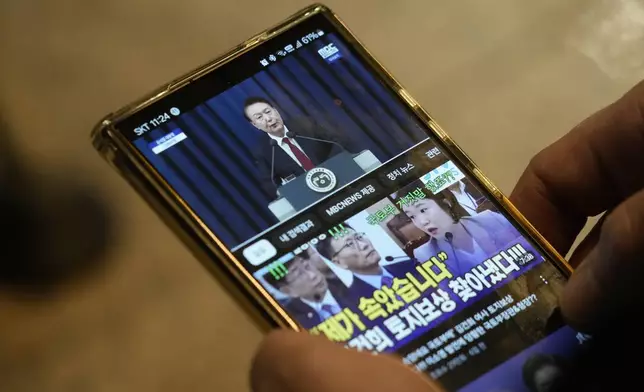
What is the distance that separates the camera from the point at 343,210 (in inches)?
16.4

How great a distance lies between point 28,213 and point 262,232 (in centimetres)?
30

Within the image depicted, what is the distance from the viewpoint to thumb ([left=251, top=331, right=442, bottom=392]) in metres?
0.31

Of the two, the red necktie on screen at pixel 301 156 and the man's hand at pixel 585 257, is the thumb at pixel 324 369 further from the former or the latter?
the red necktie on screen at pixel 301 156

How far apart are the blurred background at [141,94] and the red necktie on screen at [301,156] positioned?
0.19 m

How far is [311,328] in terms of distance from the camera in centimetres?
39

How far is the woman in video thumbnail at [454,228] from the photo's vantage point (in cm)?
41

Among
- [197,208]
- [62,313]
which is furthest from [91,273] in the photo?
[197,208]

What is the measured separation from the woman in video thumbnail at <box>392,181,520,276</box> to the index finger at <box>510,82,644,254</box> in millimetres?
65

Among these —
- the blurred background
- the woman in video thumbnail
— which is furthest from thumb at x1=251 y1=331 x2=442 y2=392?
the blurred background

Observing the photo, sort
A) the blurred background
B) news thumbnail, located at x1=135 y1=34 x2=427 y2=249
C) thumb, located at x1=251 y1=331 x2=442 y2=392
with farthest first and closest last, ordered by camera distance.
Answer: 1. the blurred background
2. news thumbnail, located at x1=135 y1=34 x2=427 y2=249
3. thumb, located at x1=251 y1=331 x2=442 y2=392

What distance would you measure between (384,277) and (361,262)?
0.01 metres

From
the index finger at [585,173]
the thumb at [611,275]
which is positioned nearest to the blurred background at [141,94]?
the index finger at [585,173]

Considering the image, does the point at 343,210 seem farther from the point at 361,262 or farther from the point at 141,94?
the point at 141,94

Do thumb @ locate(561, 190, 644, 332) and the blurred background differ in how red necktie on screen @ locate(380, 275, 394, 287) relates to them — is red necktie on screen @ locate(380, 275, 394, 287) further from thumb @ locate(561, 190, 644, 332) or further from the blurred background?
the blurred background
